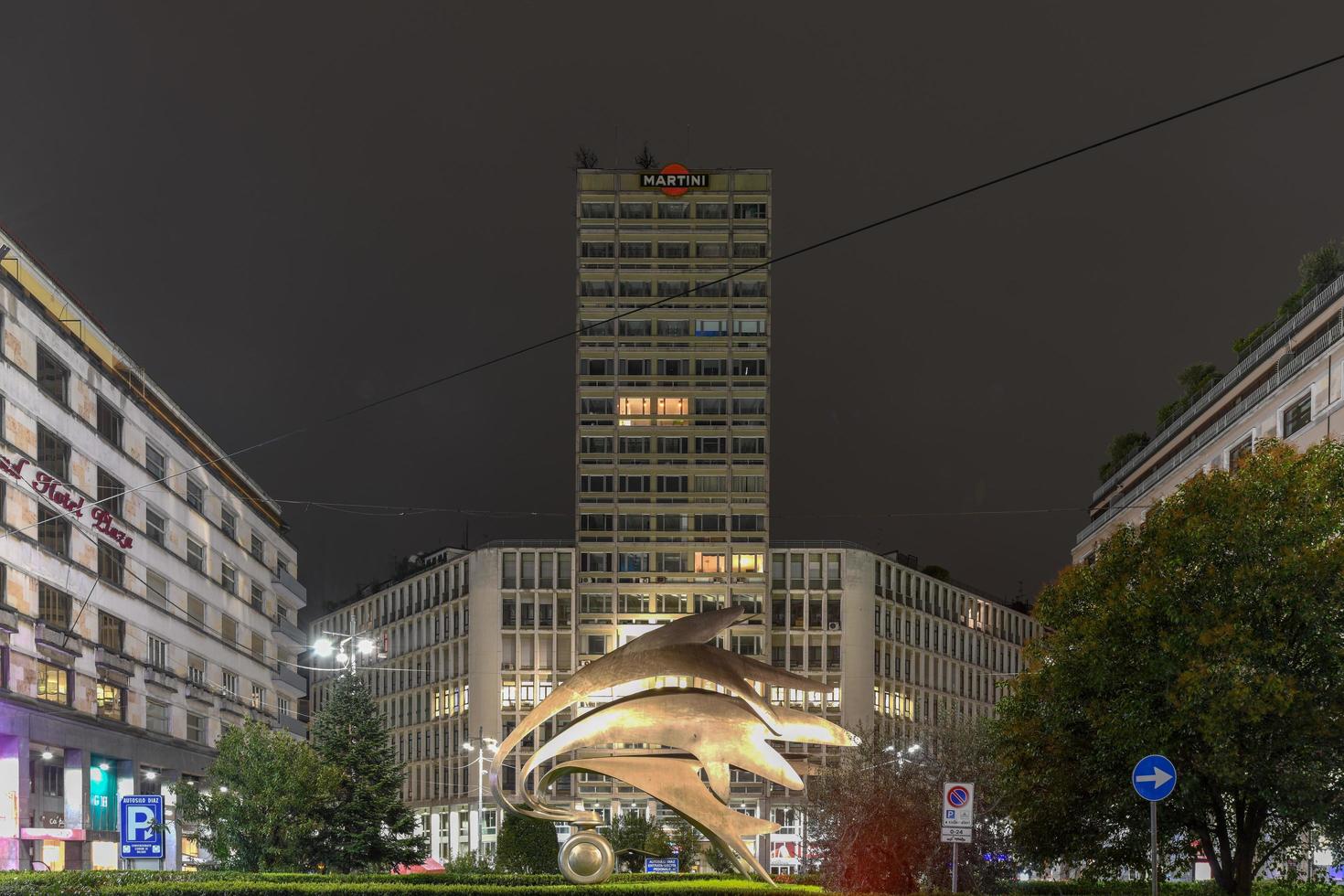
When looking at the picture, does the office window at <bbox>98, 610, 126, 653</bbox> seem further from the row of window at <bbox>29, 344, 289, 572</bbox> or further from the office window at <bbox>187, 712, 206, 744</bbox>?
the office window at <bbox>187, 712, 206, 744</bbox>

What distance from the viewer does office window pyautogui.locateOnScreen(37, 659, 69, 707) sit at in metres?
56.5

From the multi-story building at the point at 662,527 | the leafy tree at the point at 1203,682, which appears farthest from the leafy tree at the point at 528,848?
the multi-story building at the point at 662,527

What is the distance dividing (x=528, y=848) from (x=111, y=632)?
1922 cm

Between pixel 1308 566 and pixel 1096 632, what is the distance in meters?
4.71

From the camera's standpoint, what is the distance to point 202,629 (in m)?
78.8

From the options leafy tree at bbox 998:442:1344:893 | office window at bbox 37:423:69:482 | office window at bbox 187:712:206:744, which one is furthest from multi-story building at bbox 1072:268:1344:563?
office window at bbox 187:712:206:744

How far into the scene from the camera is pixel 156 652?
234ft

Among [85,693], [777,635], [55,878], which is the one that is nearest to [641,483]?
[777,635]

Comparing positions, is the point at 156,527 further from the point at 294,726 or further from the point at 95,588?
the point at 294,726

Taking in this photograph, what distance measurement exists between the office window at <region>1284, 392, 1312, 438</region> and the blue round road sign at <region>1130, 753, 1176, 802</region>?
42.6 m

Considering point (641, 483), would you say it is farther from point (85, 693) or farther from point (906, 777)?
point (906, 777)

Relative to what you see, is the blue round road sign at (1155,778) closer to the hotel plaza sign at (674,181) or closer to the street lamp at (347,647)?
the street lamp at (347,647)

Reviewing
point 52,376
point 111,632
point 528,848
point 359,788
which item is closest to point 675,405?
point 528,848

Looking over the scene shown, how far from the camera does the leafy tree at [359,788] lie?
2234 inches
